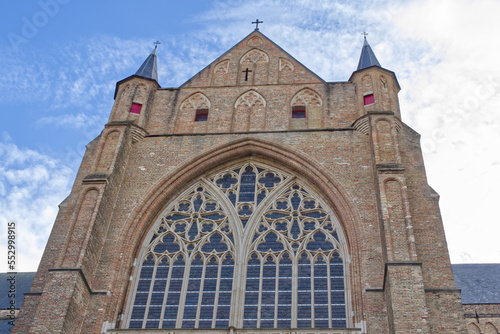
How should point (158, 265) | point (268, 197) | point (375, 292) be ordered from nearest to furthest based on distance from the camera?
point (375, 292)
point (158, 265)
point (268, 197)

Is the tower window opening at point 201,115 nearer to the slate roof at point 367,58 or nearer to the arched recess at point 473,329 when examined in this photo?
the slate roof at point 367,58

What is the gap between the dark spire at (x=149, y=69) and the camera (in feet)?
72.6

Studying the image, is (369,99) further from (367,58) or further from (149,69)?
(149,69)

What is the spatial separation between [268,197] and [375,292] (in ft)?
15.0

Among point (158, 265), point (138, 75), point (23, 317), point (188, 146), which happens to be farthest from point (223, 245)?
point (138, 75)

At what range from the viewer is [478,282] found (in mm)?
24109

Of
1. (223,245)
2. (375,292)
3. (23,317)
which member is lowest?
(23,317)

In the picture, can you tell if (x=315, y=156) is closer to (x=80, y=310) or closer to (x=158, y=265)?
(x=158, y=265)

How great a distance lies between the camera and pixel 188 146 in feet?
64.1

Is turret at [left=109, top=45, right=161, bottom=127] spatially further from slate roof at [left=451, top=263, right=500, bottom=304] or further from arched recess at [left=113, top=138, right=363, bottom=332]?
slate roof at [left=451, top=263, right=500, bottom=304]

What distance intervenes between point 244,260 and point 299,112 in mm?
6195

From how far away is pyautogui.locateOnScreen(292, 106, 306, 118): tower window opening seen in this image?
20766 mm

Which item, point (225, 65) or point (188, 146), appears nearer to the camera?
point (188, 146)

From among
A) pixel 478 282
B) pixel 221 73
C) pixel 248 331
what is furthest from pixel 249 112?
pixel 478 282
